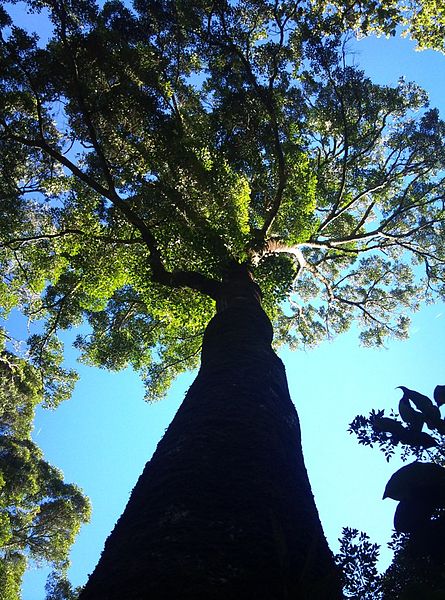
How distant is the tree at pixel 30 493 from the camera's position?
16531mm

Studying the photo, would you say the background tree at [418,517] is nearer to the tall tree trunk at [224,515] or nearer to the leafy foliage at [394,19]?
the tall tree trunk at [224,515]

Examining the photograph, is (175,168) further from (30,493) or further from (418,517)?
(30,493)

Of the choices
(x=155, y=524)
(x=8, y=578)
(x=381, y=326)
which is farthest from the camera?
(x=381, y=326)

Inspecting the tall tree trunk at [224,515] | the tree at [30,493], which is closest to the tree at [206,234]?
the tall tree trunk at [224,515]

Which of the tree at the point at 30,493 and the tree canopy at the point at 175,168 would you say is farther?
the tree at the point at 30,493

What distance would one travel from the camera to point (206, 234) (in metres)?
8.70

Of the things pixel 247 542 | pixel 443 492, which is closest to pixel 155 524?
pixel 247 542

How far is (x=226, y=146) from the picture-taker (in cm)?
1160

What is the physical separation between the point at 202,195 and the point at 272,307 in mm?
3077

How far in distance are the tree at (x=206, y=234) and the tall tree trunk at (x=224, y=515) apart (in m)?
0.01

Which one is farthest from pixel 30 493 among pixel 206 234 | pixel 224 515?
pixel 224 515

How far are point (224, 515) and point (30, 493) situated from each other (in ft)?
55.6

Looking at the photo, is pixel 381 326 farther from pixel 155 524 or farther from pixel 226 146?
pixel 155 524

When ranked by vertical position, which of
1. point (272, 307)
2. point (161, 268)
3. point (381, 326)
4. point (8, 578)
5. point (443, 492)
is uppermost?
point (381, 326)
